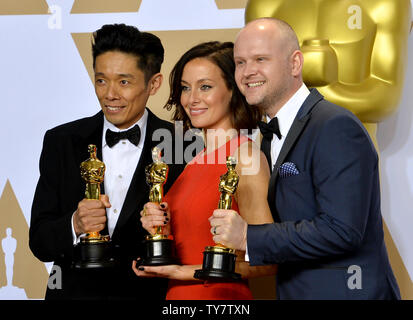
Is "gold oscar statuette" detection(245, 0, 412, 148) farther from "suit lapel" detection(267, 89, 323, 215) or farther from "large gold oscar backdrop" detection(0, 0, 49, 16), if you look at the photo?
"large gold oscar backdrop" detection(0, 0, 49, 16)

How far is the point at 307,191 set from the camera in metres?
1.94

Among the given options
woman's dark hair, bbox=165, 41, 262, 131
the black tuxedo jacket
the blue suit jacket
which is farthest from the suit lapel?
the black tuxedo jacket

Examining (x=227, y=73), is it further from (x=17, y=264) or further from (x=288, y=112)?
(x=17, y=264)

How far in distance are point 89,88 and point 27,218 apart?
709 millimetres

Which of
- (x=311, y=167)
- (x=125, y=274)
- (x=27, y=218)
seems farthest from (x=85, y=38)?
(x=311, y=167)

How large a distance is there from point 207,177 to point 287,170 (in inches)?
15.4

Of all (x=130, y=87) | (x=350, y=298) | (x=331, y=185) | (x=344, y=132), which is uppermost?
(x=130, y=87)

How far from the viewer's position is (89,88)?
11.0ft

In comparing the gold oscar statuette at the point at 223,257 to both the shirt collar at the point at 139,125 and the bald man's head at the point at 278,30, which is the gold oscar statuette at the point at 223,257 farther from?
the shirt collar at the point at 139,125

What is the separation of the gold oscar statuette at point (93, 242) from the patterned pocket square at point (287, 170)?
1.82 ft

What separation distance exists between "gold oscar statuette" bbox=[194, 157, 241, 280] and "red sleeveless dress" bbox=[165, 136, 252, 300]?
0.22 meters

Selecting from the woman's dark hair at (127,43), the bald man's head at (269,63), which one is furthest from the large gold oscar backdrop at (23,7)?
the bald man's head at (269,63)

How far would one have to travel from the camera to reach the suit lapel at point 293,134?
197 cm

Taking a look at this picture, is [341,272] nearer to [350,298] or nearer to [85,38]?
[350,298]
